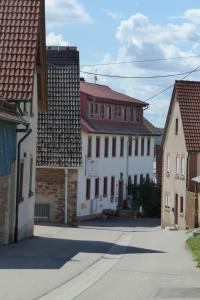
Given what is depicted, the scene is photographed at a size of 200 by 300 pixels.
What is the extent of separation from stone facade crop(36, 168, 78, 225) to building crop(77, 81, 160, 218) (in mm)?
7047

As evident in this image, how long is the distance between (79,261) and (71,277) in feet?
12.3

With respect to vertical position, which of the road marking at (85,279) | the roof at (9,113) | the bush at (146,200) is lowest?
the road marking at (85,279)

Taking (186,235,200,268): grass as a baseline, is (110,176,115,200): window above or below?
above

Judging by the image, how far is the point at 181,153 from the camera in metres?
52.3

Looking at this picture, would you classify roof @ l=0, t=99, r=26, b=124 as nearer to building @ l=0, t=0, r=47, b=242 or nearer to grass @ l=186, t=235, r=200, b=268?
building @ l=0, t=0, r=47, b=242

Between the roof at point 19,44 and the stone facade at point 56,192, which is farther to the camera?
the stone facade at point 56,192

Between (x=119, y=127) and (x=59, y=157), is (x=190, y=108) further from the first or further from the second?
(x=119, y=127)

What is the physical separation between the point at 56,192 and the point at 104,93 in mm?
21115

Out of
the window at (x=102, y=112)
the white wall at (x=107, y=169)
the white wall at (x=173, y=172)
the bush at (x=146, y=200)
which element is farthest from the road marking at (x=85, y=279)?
the bush at (x=146, y=200)

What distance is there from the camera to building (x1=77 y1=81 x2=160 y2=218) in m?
55.6

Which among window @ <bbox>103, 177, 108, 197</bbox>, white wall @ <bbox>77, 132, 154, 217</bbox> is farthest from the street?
window @ <bbox>103, 177, 108, 197</bbox>

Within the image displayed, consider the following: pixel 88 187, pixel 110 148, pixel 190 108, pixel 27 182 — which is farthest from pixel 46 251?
pixel 110 148

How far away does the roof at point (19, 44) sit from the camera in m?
23.9

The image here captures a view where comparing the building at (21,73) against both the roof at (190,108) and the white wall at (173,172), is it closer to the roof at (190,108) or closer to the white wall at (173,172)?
the roof at (190,108)
